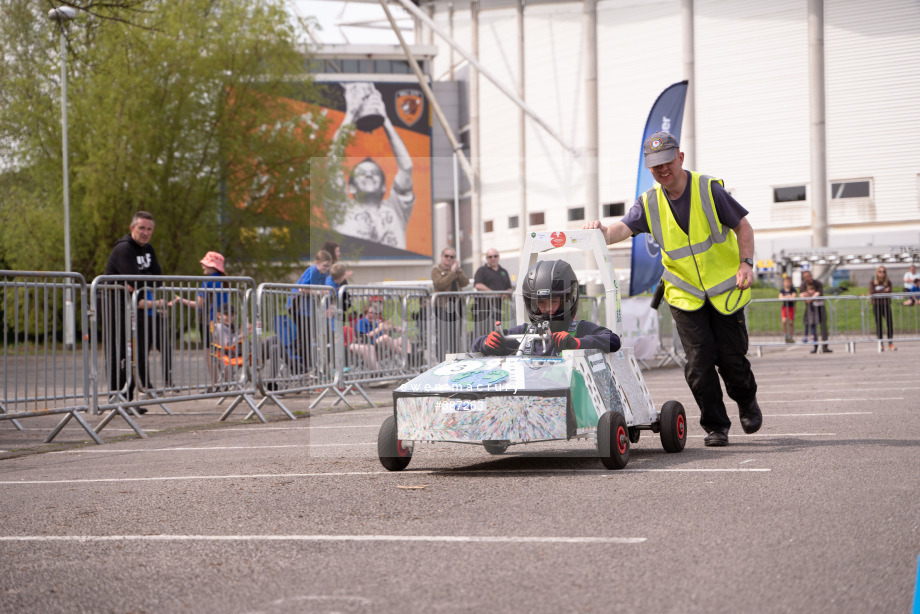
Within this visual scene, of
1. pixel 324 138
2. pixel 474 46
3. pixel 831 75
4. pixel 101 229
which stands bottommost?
pixel 101 229

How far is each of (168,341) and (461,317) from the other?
19.2 feet

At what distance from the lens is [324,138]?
35.5 m

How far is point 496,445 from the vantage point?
Result: 280 inches

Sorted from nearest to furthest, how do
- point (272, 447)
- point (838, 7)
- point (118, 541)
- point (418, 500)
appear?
point (118, 541) → point (418, 500) → point (272, 447) → point (838, 7)

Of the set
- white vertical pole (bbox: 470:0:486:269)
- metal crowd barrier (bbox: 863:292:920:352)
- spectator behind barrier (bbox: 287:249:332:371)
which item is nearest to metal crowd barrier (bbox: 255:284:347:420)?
spectator behind barrier (bbox: 287:249:332:371)

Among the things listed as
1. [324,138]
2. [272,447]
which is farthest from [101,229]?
[272,447]

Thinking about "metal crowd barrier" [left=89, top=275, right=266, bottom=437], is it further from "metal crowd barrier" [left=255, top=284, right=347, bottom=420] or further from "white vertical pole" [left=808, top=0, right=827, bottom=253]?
"white vertical pole" [left=808, top=0, right=827, bottom=253]

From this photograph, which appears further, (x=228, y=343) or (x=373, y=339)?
(x=373, y=339)

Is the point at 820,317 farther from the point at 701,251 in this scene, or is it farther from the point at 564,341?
the point at 564,341

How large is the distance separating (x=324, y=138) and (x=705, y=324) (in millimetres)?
28797

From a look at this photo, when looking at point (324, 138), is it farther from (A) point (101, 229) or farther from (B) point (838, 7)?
(B) point (838, 7)

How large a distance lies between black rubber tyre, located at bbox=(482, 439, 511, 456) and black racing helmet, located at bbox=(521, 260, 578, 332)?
0.89 metres

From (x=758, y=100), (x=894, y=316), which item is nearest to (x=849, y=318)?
(x=894, y=316)

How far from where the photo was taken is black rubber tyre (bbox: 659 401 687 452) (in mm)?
7484
